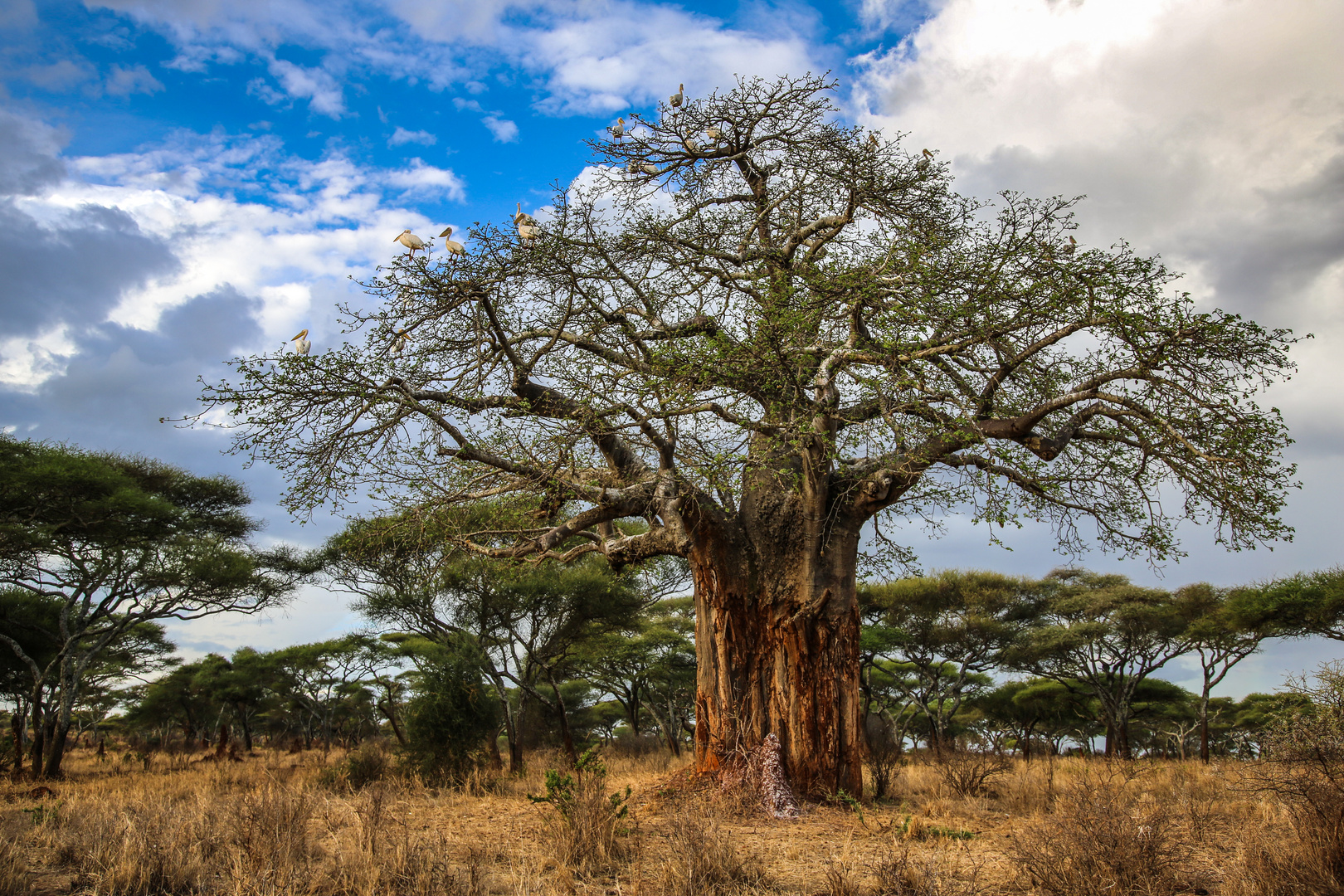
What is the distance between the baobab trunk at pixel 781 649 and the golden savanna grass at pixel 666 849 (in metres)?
0.46

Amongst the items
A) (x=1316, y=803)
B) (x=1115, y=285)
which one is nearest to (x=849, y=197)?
(x=1115, y=285)

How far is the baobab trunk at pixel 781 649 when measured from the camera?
7625 millimetres

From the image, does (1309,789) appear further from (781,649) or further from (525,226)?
(525,226)

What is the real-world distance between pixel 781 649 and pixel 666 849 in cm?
281

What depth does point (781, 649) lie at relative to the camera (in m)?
7.82

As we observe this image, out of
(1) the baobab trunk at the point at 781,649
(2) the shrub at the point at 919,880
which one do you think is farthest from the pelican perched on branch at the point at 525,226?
(2) the shrub at the point at 919,880

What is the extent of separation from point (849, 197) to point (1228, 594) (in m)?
14.2

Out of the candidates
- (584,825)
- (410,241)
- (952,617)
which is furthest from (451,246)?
(952,617)

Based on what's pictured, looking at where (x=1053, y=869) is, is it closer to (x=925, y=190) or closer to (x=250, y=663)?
(x=925, y=190)

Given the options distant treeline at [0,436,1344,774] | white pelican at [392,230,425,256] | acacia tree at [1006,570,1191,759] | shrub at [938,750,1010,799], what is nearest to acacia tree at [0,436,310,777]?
distant treeline at [0,436,1344,774]

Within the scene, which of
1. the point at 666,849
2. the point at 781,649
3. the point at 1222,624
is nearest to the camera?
the point at 666,849

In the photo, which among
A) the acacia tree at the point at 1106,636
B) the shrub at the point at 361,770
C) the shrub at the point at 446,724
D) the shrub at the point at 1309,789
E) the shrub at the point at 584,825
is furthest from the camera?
the acacia tree at the point at 1106,636

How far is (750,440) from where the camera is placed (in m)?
7.23

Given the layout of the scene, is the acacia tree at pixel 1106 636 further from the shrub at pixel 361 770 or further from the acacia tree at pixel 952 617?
the shrub at pixel 361 770
